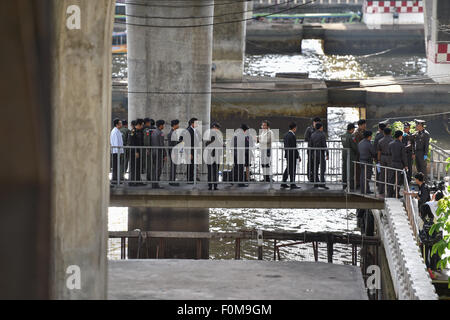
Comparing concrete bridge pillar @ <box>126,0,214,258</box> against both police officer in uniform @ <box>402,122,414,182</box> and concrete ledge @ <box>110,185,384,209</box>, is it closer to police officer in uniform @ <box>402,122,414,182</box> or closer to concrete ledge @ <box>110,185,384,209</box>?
concrete ledge @ <box>110,185,384,209</box>

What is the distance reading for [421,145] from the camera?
15.4 m

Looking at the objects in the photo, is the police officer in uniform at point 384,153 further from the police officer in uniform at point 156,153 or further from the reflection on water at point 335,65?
the reflection on water at point 335,65

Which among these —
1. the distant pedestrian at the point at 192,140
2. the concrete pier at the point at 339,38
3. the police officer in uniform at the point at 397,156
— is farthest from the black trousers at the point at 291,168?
the concrete pier at the point at 339,38

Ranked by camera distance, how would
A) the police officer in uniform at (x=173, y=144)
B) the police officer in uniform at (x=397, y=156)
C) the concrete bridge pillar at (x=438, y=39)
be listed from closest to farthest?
the police officer in uniform at (x=397, y=156), the police officer in uniform at (x=173, y=144), the concrete bridge pillar at (x=438, y=39)

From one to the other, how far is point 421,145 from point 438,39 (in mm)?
15098

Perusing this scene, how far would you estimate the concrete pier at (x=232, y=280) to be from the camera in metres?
10.8

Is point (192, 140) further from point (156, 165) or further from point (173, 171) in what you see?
point (156, 165)

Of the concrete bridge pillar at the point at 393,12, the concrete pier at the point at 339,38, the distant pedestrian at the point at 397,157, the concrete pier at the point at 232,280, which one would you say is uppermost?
the concrete bridge pillar at the point at 393,12

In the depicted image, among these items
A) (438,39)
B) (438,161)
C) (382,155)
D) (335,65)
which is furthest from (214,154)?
(335,65)

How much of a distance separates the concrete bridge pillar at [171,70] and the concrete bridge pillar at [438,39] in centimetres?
1370

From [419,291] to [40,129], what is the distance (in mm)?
7853

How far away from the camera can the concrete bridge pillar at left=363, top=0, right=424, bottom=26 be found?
51125 mm

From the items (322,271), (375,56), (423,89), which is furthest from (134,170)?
(375,56)

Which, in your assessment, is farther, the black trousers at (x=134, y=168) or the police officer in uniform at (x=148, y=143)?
the black trousers at (x=134, y=168)
